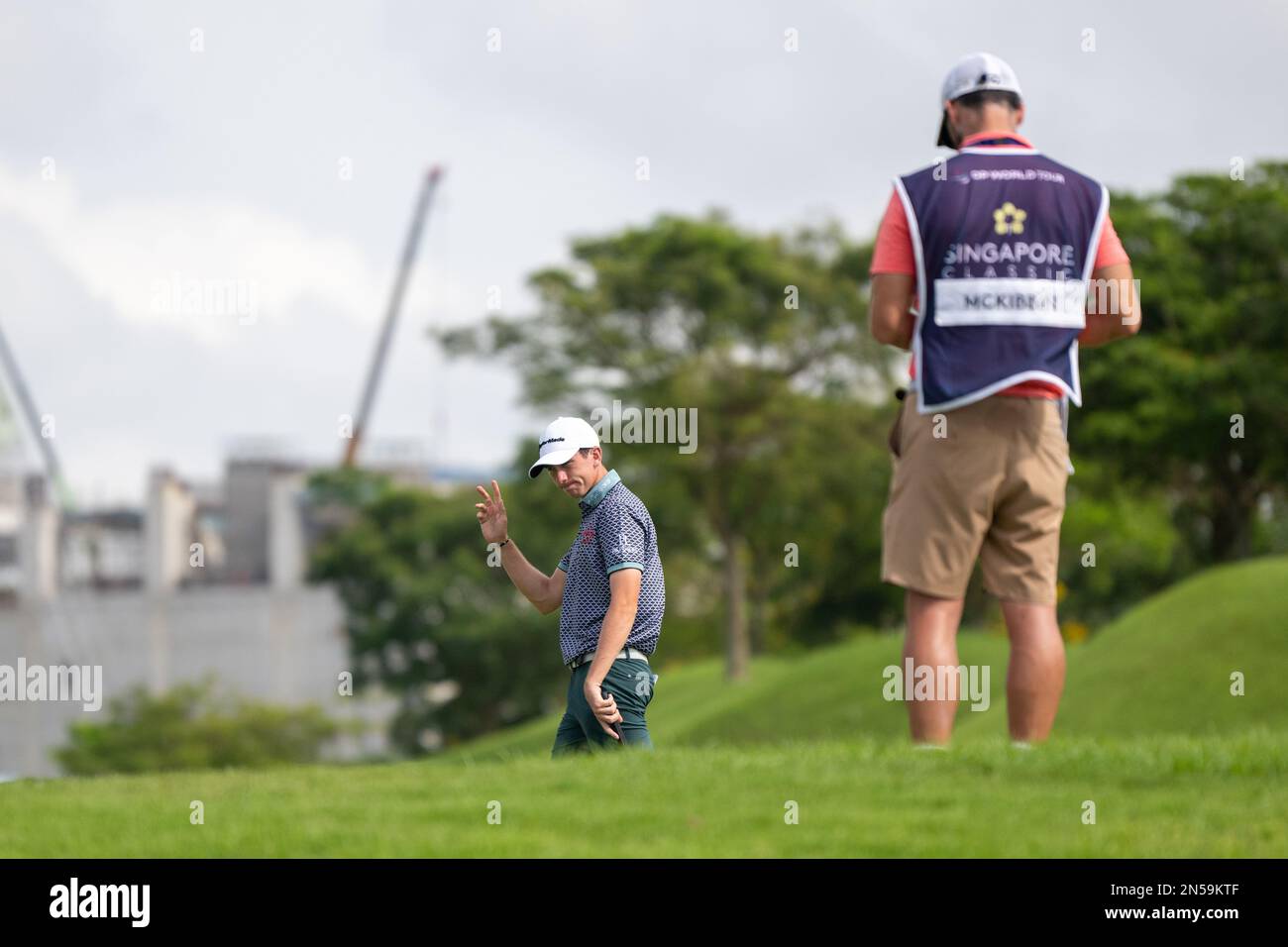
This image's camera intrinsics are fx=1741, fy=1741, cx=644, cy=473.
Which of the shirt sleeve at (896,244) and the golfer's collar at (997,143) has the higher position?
the golfer's collar at (997,143)

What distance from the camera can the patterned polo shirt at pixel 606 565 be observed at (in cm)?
602

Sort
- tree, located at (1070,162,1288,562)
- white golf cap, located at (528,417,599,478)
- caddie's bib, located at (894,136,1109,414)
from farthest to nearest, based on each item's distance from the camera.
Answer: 1. tree, located at (1070,162,1288,562)
2. caddie's bib, located at (894,136,1109,414)
3. white golf cap, located at (528,417,599,478)

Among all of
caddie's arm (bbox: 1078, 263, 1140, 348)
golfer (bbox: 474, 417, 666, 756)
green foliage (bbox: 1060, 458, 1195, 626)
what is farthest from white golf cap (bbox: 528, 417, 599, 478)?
green foliage (bbox: 1060, 458, 1195, 626)

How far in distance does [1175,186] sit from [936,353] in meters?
34.5

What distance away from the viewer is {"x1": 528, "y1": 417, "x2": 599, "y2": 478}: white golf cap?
596 centimetres

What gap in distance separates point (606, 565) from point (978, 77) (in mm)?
2205

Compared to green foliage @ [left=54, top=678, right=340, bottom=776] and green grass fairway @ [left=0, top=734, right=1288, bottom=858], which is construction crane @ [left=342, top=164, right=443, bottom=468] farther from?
green grass fairway @ [left=0, top=734, right=1288, bottom=858]

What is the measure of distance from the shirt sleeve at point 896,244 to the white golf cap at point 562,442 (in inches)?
46.6

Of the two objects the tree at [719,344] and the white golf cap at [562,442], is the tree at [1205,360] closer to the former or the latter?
the tree at [719,344]

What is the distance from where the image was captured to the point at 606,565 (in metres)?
6.05

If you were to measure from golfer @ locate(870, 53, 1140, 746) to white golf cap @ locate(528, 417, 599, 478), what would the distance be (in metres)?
1.12

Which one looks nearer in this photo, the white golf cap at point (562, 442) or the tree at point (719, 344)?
the white golf cap at point (562, 442)

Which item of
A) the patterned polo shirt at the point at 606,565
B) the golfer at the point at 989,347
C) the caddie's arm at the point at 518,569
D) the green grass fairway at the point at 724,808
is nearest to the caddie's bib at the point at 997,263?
the golfer at the point at 989,347

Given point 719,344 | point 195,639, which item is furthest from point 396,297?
point 719,344
